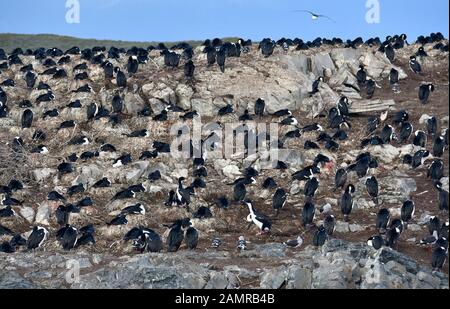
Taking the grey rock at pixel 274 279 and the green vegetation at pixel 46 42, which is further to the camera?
the green vegetation at pixel 46 42

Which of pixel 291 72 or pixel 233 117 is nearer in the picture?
pixel 233 117

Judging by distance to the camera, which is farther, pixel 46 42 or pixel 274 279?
pixel 46 42

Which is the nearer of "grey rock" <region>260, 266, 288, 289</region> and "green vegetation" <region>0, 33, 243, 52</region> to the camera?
"grey rock" <region>260, 266, 288, 289</region>

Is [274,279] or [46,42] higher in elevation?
[46,42]

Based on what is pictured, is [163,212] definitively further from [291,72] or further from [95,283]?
[291,72]

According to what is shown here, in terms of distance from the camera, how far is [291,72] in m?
35.3

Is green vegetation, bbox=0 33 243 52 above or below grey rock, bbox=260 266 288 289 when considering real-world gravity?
above

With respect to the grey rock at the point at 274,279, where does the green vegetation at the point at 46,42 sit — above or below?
above
